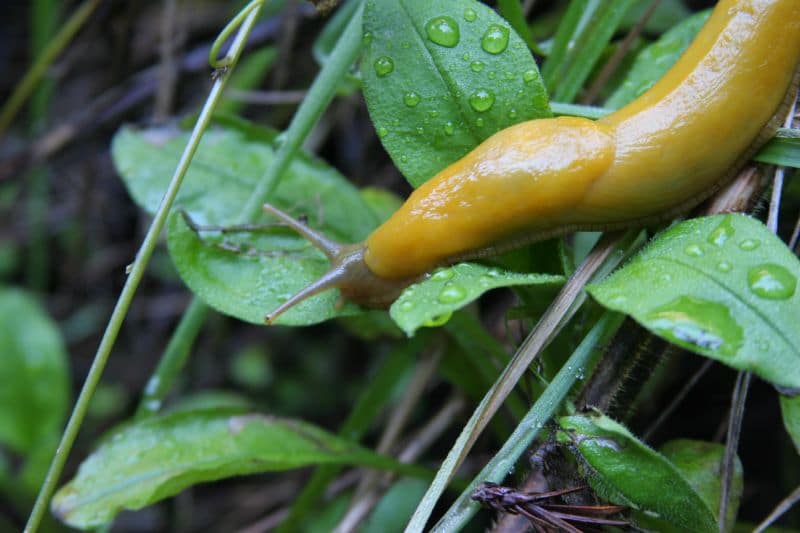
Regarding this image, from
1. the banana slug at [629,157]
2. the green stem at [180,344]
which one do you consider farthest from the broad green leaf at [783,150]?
the green stem at [180,344]

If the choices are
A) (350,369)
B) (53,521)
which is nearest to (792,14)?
(350,369)

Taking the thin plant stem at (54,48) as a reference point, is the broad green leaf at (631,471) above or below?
above

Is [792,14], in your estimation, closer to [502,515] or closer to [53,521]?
[502,515]

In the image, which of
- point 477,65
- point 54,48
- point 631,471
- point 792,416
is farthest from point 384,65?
point 54,48

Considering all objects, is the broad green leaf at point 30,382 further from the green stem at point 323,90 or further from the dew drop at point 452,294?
the dew drop at point 452,294

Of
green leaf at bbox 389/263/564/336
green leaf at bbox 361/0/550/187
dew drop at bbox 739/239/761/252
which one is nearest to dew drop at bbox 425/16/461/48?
green leaf at bbox 361/0/550/187

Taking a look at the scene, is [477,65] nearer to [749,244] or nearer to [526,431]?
[749,244]

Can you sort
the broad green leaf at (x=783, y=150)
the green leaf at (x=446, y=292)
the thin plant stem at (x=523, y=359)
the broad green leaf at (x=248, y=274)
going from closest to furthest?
1. the green leaf at (x=446, y=292)
2. the thin plant stem at (x=523, y=359)
3. the broad green leaf at (x=783, y=150)
4. the broad green leaf at (x=248, y=274)

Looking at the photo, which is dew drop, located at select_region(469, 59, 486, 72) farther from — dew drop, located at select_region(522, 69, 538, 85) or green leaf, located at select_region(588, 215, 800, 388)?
green leaf, located at select_region(588, 215, 800, 388)
